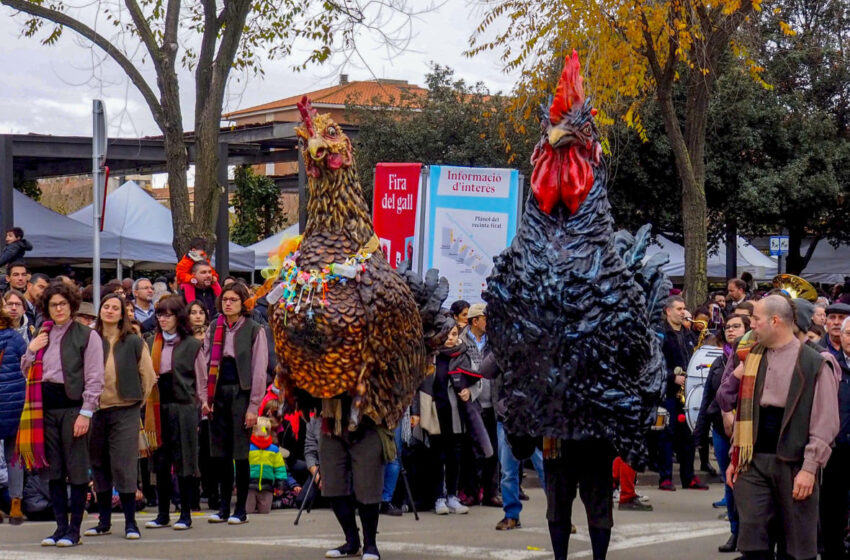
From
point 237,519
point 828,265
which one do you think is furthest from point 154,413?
point 828,265

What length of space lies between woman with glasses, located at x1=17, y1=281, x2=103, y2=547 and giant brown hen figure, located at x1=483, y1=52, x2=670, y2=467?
3.43 meters

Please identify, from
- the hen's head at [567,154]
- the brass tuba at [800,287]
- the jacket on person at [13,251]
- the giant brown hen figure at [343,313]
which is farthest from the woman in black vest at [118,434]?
the brass tuba at [800,287]

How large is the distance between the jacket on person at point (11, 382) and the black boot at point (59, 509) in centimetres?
112

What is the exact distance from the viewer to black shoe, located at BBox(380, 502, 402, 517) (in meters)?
10.6

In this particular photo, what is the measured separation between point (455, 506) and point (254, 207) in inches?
824

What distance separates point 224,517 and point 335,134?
3.54m

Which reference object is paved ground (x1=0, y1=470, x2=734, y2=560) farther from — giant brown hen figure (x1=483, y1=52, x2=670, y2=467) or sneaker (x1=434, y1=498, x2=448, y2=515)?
giant brown hen figure (x1=483, y1=52, x2=670, y2=467)

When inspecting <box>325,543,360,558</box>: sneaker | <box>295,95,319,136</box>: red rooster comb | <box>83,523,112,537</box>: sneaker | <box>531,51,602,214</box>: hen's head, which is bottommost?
<box>83,523,112,537</box>: sneaker

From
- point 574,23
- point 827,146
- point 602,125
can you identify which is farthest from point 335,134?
point 827,146

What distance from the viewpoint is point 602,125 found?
16.0m

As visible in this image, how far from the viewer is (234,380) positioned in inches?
368

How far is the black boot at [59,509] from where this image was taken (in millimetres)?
8523

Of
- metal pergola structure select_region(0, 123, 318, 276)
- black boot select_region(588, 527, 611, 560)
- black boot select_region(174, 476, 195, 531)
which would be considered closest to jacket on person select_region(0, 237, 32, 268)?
metal pergola structure select_region(0, 123, 318, 276)

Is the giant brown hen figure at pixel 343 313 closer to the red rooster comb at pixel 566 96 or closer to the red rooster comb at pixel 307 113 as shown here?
the red rooster comb at pixel 307 113
